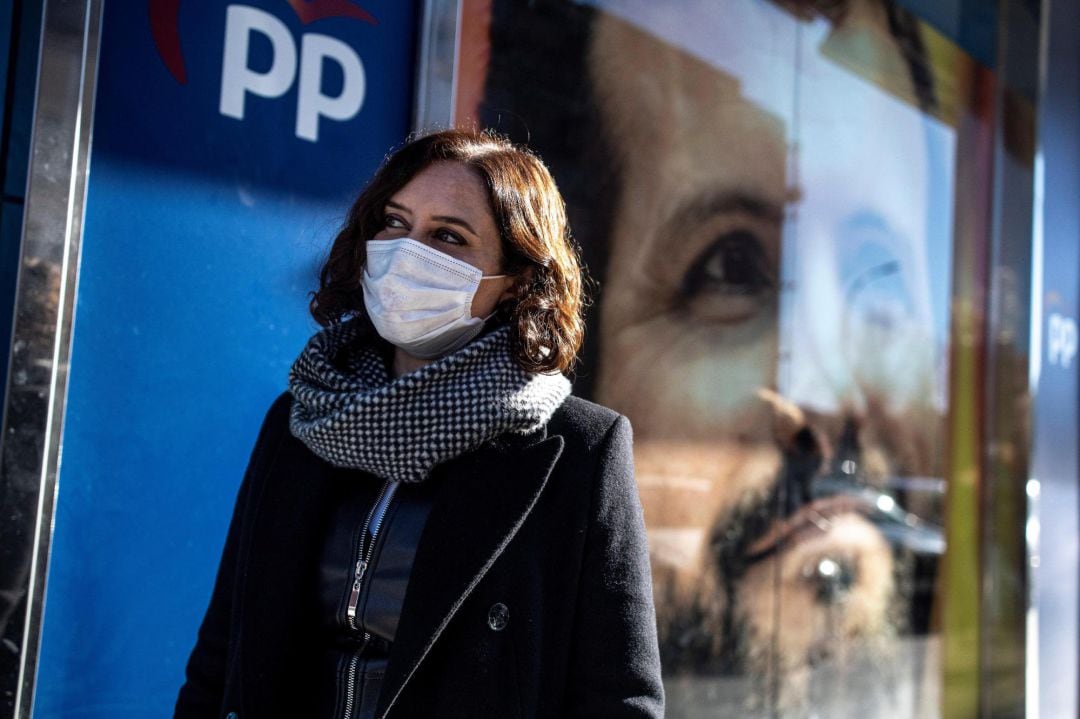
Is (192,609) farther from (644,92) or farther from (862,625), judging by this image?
(862,625)

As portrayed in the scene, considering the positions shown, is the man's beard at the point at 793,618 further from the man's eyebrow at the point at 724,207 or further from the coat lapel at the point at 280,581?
the coat lapel at the point at 280,581

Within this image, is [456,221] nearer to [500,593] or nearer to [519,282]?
[519,282]

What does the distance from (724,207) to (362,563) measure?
8.63 ft

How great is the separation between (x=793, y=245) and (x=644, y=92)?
0.96 meters

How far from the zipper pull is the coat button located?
22 centimetres

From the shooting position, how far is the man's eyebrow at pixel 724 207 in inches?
155

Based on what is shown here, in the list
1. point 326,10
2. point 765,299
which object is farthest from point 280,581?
point 765,299

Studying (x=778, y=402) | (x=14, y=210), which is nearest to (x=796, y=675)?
(x=778, y=402)

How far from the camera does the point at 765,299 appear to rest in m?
4.21

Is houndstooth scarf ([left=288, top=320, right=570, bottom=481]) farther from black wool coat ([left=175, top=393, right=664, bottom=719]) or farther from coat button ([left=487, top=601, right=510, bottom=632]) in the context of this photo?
coat button ([left=487, top=601, right=510, bottom=632])

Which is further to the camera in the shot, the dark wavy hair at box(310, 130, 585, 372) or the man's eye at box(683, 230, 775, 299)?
the man's eye at box(683, 230, 775, 299)

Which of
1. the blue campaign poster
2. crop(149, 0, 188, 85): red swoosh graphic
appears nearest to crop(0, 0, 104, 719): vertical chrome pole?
the blue campaign poster

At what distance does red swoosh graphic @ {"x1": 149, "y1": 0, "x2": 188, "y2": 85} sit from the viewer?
2.55 m

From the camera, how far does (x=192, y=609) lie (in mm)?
2678
